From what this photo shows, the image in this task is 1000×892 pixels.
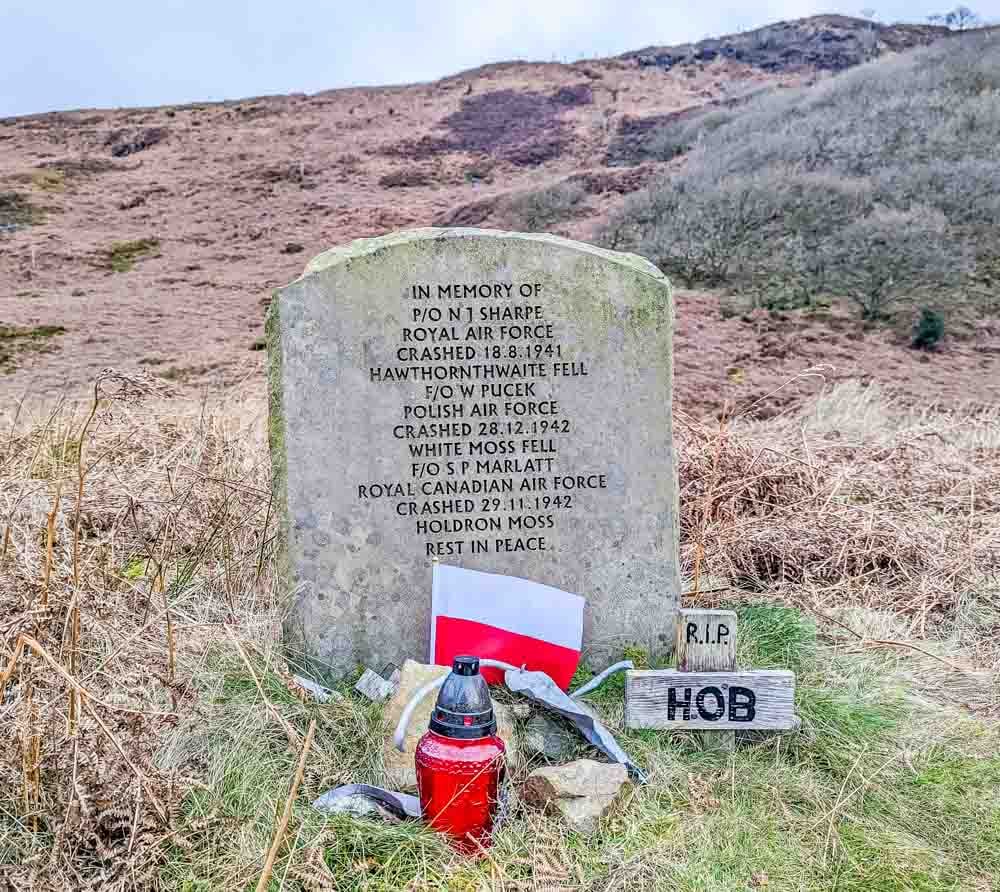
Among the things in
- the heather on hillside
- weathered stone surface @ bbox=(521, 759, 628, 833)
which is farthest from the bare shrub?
weathered stone surface @ bbox=(521, 759, 628, 833)

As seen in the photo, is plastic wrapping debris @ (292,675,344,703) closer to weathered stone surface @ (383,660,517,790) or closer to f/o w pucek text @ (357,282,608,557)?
weathered stone surface @ (383,660,517,790)

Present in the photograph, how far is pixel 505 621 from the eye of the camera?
3535 millimetres

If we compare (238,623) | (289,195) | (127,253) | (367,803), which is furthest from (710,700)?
(289,195)

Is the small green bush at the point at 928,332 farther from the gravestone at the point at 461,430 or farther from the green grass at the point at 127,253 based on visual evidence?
the green grass at the point at 127,253

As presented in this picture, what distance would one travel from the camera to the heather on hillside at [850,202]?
40.9 ft

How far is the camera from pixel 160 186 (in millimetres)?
21156

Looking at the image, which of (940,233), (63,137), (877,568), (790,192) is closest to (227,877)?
(877,568)

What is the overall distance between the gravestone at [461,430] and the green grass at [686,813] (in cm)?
43

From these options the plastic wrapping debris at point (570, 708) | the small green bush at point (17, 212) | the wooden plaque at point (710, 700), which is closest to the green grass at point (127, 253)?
the small green bush at point (17, 212)

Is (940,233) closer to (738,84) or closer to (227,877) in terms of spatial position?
(227,877)

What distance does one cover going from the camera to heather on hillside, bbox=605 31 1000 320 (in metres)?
12.5

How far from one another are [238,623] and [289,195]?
18120 mm

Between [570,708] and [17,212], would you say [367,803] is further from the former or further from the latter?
[17,212]

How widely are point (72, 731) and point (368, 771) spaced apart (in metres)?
0.85
